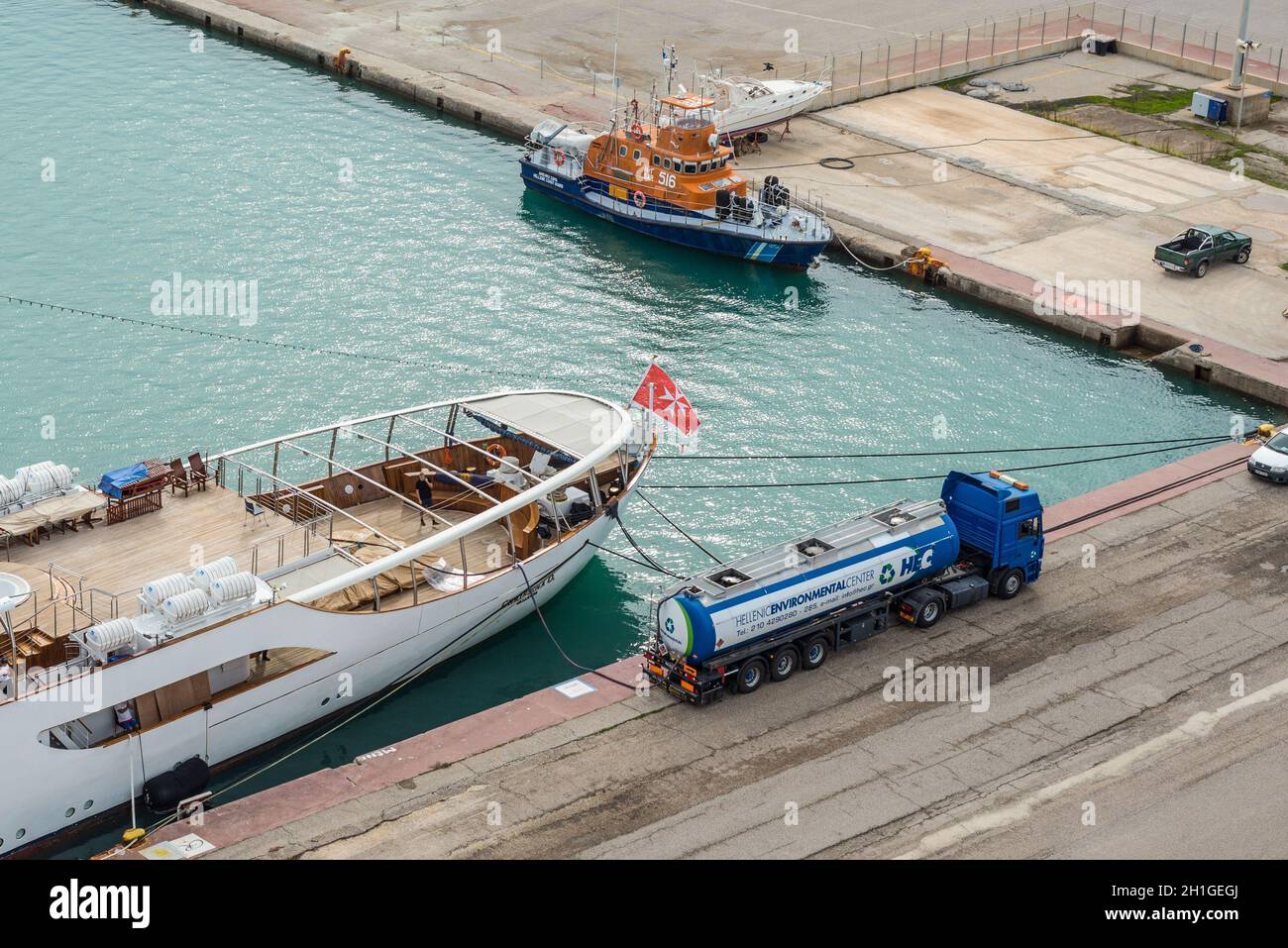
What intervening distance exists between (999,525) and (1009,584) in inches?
73.2

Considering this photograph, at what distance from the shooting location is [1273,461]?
48469mm

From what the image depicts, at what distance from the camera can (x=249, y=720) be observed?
1415 inches

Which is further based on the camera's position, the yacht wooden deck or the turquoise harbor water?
the turquoise harbor water

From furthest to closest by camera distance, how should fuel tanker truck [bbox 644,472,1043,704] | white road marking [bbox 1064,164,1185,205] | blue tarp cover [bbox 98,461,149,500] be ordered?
white road marking [bbox 1064,164,1185,205]
blue tarp cover [bbox 98,461,149,500]
fuel tanker truck [bbox 644,472,1043,704]

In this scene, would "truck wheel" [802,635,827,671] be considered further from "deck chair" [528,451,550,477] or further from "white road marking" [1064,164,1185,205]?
"white road marking" [1064,164,1185,205]

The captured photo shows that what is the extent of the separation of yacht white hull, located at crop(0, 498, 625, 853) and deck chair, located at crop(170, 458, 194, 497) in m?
6.55

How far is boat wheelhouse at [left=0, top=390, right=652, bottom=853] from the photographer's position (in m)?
33.4

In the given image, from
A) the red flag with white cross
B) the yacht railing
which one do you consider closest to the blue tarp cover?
the yacht railing

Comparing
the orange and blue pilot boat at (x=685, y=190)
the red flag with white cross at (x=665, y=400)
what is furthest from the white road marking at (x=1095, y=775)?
the orange and blue pilot boat at (x=685, y=190)

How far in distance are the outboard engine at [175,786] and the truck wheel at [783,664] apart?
1292cm

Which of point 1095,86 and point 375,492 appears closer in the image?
point 375,492

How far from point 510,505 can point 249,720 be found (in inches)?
314
